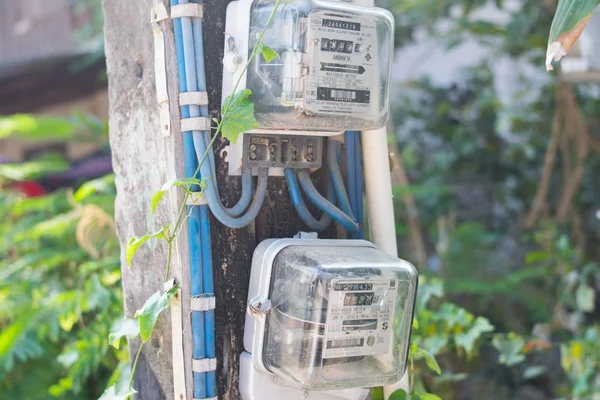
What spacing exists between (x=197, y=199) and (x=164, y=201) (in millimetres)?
131

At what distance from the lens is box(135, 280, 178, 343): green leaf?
5.30 ft

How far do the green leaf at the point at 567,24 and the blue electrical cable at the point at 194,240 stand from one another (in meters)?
0.78

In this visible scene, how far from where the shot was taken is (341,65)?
1.62 m

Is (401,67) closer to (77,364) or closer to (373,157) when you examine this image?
(77,364)

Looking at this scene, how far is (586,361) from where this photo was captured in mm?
3332

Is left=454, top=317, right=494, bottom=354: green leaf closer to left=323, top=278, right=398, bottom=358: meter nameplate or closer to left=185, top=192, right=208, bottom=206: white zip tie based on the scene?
left=323, top=278, right=398, bottom=358: meter nameplate

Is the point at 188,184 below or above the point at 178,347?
above

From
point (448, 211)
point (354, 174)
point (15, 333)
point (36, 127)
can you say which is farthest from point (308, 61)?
point (448, 211)

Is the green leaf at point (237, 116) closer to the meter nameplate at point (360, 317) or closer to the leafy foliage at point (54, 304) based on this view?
the meter nameplate at point (360, 317)

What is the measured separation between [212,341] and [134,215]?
1.40 ft

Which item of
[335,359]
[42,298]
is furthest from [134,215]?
[42,298]

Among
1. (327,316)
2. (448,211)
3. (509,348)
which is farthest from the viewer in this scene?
(448,211)

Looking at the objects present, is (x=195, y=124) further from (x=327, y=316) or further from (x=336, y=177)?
(x=327, y=316)

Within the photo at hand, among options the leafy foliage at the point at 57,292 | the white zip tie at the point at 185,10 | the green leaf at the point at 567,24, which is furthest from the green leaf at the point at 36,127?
the green leaf at the point at 567,24
